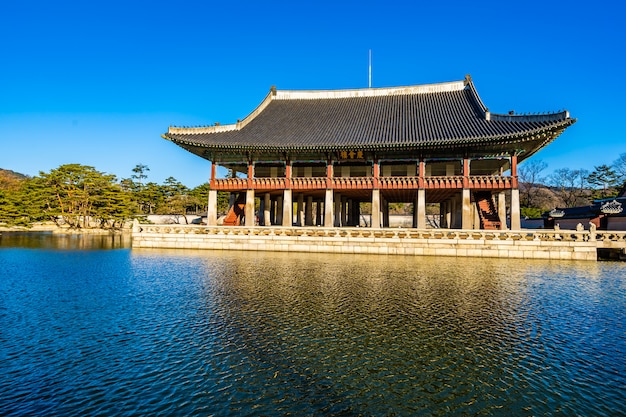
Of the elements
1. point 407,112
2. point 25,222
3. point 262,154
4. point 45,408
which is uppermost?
point 407,112

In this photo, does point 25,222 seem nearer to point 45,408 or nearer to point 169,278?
→ point 169,278

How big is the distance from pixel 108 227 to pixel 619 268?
2318 inches

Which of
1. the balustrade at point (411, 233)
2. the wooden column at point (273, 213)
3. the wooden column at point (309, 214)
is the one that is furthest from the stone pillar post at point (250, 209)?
the wooden column at point (309, 214)

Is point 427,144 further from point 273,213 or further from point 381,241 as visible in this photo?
point 273,213

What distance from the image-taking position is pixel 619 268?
794 inches

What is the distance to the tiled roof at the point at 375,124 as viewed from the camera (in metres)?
26.6

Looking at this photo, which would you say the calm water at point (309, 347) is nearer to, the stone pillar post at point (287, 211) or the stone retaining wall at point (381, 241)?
the stone retaining wall at point (381, 241)

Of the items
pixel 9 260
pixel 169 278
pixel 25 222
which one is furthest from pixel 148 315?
pixel 25 222

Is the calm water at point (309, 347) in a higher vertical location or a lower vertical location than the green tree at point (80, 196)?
lower

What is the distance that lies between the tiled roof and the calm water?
1468 cm

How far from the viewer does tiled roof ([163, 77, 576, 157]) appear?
1049 inches

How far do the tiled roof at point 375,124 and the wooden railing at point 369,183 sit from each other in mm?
2893

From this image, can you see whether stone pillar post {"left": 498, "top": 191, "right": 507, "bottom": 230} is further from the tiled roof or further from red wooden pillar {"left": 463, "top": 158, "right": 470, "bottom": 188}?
the tiled roof

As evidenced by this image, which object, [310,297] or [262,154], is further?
[262,154]
